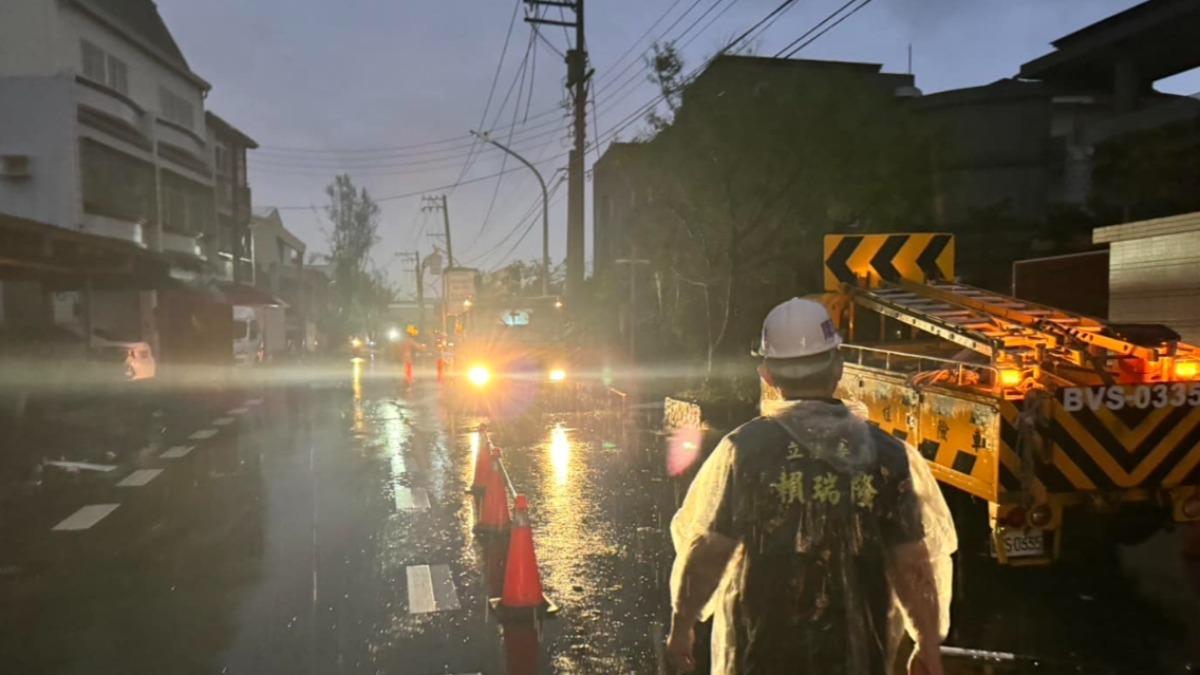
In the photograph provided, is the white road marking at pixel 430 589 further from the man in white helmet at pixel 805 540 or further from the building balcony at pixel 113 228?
the building balcony at pixel 113 228

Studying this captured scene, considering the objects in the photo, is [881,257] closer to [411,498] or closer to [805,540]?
[411,498]

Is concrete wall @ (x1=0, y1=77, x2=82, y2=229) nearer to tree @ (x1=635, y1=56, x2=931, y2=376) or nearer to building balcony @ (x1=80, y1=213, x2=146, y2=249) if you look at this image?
building balcony @ (x1=80, y1=213, x2=146, y2=249)

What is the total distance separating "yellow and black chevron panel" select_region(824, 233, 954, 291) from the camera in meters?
8.75

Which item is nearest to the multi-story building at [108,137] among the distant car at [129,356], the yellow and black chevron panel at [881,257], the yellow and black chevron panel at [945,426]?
the distant car at [129,356]

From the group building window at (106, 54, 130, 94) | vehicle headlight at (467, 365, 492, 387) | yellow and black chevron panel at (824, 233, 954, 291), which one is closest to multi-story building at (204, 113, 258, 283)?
building window at (106, 54, 130, 94)

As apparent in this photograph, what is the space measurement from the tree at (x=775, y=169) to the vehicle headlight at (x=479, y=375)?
10.1 meters

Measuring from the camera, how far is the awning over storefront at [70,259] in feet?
55.1

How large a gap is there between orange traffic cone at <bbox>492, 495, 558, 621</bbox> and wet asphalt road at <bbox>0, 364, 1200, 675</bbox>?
134 mm

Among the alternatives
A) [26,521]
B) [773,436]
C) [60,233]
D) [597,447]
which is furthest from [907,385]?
[60,233]

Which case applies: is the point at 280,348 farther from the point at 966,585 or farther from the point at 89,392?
the point at 966,585

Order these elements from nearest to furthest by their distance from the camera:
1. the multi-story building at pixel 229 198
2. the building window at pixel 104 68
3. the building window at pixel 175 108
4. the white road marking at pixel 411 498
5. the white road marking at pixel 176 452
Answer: the white road marking at pixel 411 498 → the white road marking at pixel 176 452 → the building window at pixel 104 68 → the building window at pixel 175 108 → the multi-story building at pixel 229 198

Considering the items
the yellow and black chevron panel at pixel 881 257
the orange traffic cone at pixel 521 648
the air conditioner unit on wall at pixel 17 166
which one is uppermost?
the air conditioner unit on wall at pixel 17 166

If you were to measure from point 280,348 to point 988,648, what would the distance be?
58.6m

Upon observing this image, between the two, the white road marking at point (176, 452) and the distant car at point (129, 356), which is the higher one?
the distant car at point (129, 356)
